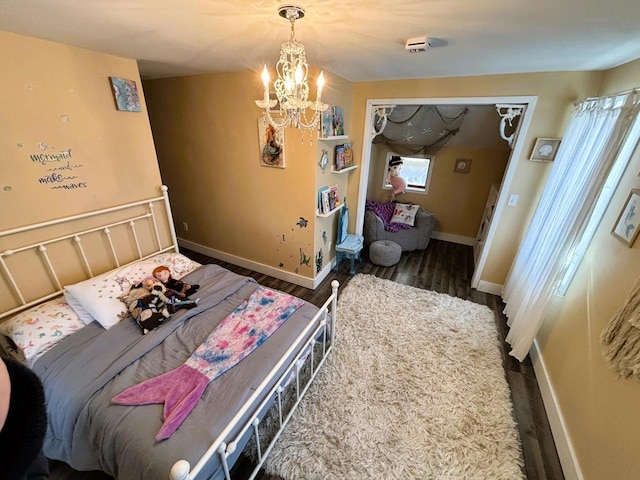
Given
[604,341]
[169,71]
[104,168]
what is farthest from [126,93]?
[604,341]

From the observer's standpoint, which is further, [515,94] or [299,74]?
[515,94]

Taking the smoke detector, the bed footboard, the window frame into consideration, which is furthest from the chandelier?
the window frame

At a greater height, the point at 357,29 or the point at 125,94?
the point at 357,29

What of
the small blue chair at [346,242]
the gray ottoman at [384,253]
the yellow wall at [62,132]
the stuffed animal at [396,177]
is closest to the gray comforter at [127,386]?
the yellow wall at [62,132]

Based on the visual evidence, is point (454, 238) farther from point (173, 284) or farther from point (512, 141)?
point (173, 284)

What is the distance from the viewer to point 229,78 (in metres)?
2.57

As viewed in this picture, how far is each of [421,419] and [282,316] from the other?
3.78 feet

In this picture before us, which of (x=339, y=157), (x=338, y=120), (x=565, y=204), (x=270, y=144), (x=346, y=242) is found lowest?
(x=346, y=242)

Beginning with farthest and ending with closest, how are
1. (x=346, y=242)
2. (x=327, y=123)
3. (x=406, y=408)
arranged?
→ 1. (x=346, y=242)
2. (x=327, y=123)
3. (x=406, y=408)

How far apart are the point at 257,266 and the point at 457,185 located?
3.49 metres

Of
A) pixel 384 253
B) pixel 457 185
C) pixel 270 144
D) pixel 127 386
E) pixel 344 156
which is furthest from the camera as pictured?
pixel 457 185

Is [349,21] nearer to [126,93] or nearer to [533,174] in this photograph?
[126,93]

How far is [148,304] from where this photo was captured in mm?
1693

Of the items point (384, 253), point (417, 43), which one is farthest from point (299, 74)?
point (384, 253)
